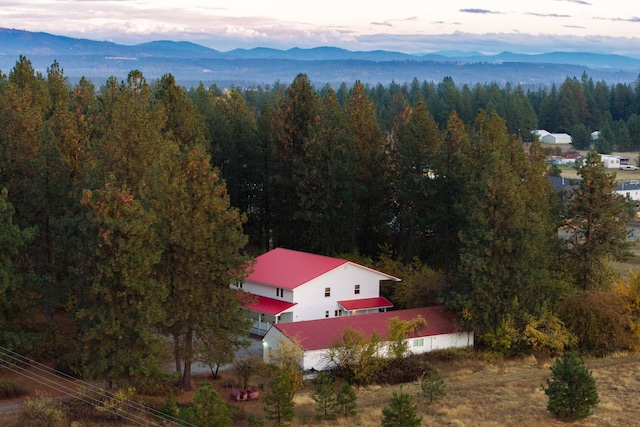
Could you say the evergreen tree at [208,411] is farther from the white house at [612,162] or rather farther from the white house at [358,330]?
the white house at [612,162]

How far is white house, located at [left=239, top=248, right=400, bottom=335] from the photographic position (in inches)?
1651

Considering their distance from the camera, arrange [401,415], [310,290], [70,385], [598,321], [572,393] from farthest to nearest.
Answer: [310,290]
[598,321]
[70,385]
[572,393]
[401,415]

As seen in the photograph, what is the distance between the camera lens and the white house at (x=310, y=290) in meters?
41.9

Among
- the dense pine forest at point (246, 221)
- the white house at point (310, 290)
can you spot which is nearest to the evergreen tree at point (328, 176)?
the dense pine forest at point (246, 221)

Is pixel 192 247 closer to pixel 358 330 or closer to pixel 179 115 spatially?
pixel 358 330

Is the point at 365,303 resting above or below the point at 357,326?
below

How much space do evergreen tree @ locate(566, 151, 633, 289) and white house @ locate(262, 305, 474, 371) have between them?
6.97 metres

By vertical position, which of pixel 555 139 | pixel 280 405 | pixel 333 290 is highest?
pixel 280 405

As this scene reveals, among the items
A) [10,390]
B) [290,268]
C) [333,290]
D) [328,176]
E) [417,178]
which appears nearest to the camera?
[10,390]

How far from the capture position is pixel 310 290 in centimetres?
4238

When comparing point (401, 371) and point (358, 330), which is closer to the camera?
point (401, 371)

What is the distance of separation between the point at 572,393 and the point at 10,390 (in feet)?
63.7

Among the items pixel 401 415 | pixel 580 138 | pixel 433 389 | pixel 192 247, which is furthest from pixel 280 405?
pixel 580 138

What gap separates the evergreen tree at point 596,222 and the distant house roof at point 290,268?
890 centimetres
